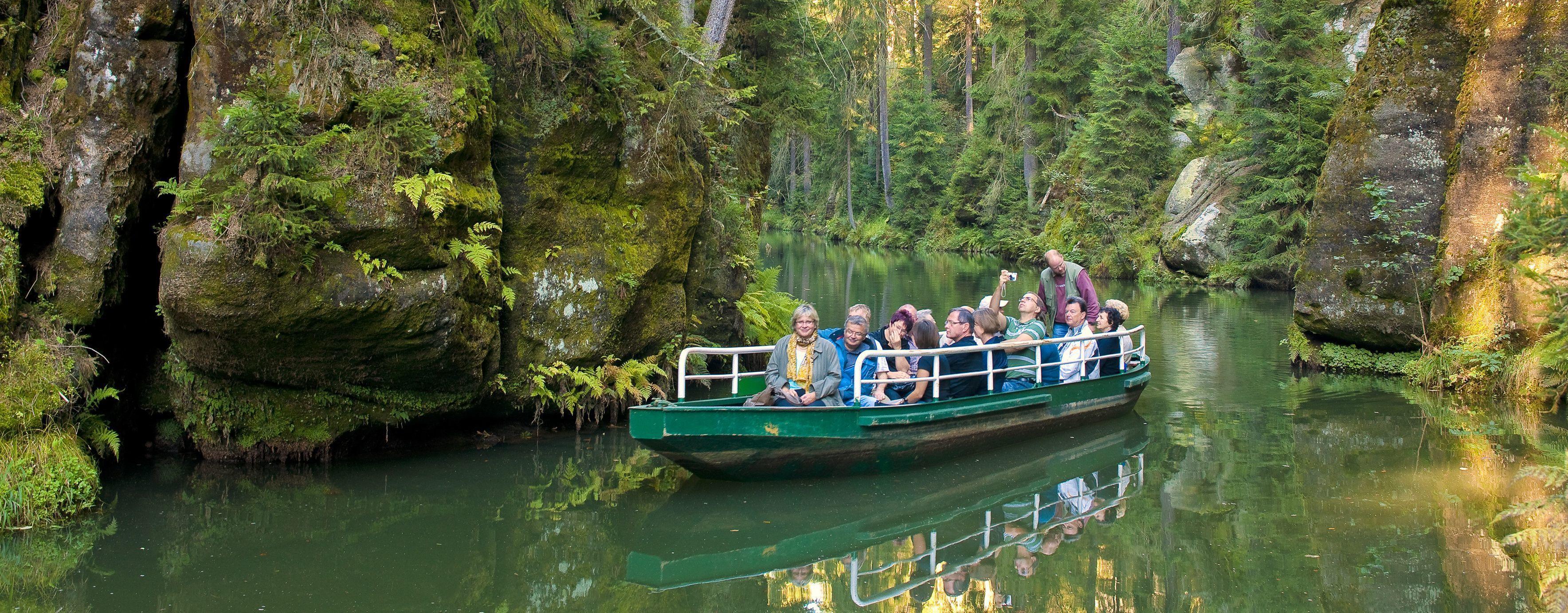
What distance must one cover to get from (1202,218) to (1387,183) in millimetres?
15070

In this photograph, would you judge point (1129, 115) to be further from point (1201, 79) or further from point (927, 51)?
point (927, 51)

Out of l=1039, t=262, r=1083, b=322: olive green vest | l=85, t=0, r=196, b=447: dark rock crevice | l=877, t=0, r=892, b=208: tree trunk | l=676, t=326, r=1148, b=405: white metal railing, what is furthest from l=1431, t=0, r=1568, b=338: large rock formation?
l=877, t=0, r=892, b=208: tree trunk

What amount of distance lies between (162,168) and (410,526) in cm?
398

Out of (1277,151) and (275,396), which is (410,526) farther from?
(1277,151)

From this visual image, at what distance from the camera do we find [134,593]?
687 cm

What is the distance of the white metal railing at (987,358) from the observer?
954 centimetres

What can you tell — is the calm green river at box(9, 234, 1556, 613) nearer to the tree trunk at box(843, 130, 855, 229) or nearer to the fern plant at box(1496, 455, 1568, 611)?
the fern plant at box(1496, 455, 1568, 611)

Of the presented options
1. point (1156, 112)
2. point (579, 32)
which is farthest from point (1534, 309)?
point (1156, 112)

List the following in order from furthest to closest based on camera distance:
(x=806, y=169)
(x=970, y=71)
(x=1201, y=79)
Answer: (x=806, y=169)
(x=970, y=71)
(x=1201, y=79)

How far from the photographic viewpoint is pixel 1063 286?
13.4 metres

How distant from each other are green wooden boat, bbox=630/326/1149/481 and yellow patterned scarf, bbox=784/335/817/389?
394 millimetres

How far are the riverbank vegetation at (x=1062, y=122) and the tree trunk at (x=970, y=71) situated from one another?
0.12 m

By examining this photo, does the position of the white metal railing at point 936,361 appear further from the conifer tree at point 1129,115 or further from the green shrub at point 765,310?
the conifer tree at point 1129,115

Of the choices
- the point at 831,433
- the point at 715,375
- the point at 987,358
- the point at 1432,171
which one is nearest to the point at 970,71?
the point at 1432,171
